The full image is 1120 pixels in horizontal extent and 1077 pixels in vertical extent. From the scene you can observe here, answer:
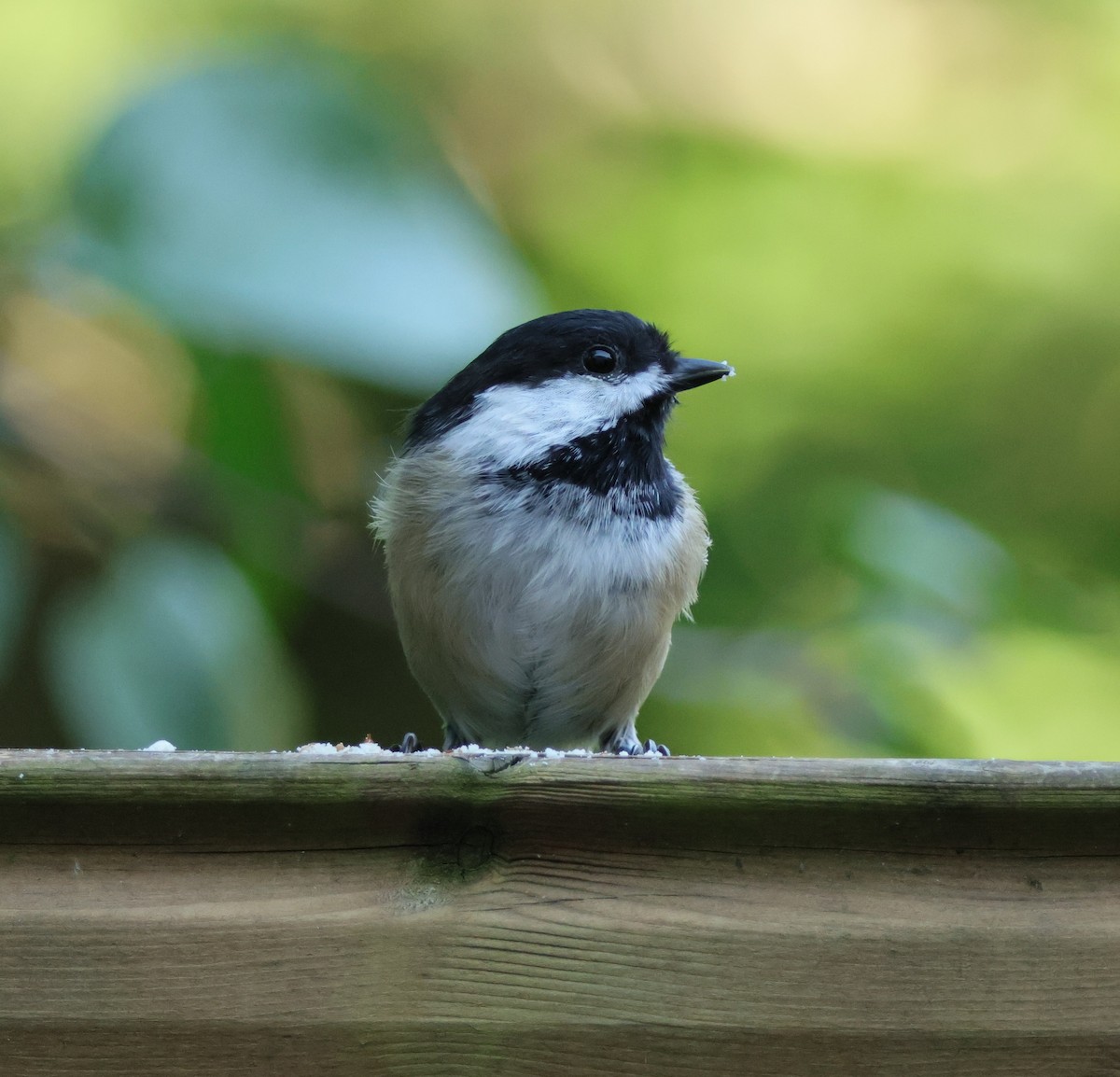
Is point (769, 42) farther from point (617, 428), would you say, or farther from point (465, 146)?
point (617, 428)

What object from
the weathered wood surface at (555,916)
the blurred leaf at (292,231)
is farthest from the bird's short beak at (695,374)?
the weathered wood surface at (555,916)

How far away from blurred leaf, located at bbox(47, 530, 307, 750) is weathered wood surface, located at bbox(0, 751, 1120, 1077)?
57cm

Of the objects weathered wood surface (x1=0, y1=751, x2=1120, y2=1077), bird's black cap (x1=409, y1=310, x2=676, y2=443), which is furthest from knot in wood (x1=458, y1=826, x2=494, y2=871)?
bird's black cap (x1=409, y1=310, x2=676, y2=443)

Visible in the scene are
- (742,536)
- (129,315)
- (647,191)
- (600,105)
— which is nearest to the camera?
(129,315)

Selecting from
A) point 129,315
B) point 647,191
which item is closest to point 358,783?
point 129,315

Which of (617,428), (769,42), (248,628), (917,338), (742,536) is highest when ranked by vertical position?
(769,42)

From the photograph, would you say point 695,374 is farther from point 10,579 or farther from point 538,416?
point 10,579

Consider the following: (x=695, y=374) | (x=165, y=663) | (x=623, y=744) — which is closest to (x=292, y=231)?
(x=165, y=663)

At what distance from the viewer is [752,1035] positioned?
3.27ft

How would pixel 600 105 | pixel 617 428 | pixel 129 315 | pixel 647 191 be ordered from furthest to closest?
pixel 600 105
pixel 647 191
pixel 617 428
pixel 129 315

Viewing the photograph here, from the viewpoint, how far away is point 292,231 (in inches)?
61.3

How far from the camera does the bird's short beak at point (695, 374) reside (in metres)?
2.08

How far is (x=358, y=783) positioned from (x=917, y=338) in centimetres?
228

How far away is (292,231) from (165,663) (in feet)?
1.78
